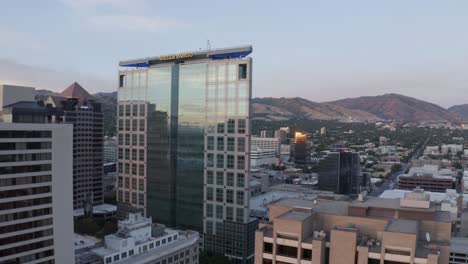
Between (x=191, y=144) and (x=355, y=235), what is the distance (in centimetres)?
6163

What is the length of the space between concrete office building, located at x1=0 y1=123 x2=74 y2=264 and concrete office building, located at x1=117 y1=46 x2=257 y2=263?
34.3 m

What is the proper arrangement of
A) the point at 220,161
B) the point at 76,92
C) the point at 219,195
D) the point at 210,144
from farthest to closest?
the point at 76,92 → the point at 210,144 → the point at 219,195 → the point at 220,161

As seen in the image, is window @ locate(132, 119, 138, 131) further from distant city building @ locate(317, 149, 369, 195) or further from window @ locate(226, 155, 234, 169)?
distant city building @ locate(317, 149, 369, 195)

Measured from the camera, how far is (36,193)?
5078 centimetres

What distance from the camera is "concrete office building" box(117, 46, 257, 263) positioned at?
80.4 metres

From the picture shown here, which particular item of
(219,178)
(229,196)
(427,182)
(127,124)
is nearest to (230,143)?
(219,178)

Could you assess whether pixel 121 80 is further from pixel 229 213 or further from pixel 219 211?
pixel 229 213

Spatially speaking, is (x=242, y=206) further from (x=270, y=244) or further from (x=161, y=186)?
(x=270, y=244)

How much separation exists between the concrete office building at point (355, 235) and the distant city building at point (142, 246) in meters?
37.0

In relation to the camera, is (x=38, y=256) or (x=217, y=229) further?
(x=217, y=229)

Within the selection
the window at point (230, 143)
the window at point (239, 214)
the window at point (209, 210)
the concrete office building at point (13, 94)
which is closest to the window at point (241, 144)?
the window at point (230, 143)

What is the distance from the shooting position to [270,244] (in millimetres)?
33000

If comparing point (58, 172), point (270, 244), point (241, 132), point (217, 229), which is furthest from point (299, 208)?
point (217, 229)

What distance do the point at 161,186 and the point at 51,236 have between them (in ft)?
138
